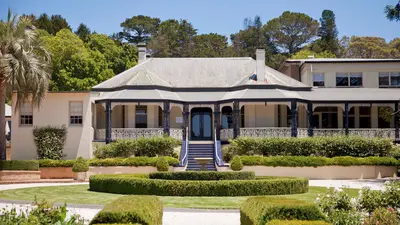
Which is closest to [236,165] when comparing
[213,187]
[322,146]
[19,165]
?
[322,146]

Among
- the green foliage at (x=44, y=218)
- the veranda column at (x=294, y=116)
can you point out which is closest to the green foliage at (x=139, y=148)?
the veranda column at (x=294, y=116)

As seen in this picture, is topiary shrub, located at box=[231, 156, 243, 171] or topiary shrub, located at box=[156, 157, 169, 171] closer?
topiary shrub, located at box=[156, 157, 169, 171]

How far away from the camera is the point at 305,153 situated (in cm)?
3569

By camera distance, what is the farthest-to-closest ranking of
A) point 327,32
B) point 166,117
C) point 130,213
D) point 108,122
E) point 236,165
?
point 327,32 → point 166,117 → point 108,122 → point 236,165 → point 130,213

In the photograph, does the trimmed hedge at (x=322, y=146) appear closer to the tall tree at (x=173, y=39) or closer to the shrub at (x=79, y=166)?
the shrub at (x=79, y=166)

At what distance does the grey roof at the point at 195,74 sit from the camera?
41.2 metres

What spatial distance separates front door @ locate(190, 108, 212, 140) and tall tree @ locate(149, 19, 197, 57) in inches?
1764

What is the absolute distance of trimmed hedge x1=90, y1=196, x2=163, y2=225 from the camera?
412 inches

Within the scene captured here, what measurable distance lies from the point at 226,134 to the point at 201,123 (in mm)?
3424

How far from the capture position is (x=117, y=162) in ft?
110

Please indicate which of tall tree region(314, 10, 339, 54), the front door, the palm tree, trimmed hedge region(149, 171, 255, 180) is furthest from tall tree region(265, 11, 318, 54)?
trimmed hedge region(149, 171, 255, 180)

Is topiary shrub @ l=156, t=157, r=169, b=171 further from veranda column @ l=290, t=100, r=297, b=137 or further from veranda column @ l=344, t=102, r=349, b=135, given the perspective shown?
veranda column @ l=344, t=102, r=349, b=135

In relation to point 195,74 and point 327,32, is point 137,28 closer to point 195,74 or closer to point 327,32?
point 327,32

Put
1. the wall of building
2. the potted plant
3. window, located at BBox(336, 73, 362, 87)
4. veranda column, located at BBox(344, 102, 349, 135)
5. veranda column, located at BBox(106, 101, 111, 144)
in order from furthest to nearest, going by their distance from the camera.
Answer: window, located at BBox(336, 73, 362, 87), veranda column, located at BBox(344, 102, 349, 135), veranda column, located at BBox(106, 101, 111, 144), the wall of building, the potted plant
